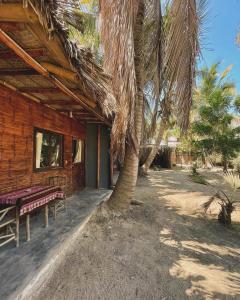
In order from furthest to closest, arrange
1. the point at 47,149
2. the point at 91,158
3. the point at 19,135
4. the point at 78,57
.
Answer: the point at 91,158, the point at 47,149, the point at 19,135, the point at 78,57

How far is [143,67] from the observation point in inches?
204

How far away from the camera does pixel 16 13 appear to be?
64.2 inches

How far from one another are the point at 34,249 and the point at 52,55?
2588 mm

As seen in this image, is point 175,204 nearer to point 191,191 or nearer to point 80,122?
point 191,191

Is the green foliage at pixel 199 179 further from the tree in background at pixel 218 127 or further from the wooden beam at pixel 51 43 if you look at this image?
the wooden beam at pixel 51 43

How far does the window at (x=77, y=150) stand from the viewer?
723 centimetres

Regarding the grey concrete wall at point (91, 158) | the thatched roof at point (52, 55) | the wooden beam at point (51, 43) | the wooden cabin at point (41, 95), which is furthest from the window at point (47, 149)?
the wooden beam at point (51, 43)

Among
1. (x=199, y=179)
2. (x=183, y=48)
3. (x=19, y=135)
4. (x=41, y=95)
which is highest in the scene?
(x=183, y=48)

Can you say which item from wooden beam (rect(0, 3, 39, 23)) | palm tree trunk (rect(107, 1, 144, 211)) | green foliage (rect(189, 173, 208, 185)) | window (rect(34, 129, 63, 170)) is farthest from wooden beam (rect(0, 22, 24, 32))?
green foliage (rect(189, 173, 208, 185))

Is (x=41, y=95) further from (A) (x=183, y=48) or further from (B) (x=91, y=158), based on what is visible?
(B) (x=91, y=158)

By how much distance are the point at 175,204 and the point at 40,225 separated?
4.39m

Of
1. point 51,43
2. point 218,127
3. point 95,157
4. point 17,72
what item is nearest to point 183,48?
point 51,43

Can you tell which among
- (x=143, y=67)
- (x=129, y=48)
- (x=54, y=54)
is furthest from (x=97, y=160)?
(x=54, y=54)

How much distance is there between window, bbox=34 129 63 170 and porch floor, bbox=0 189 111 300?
117cm
